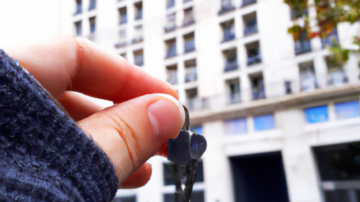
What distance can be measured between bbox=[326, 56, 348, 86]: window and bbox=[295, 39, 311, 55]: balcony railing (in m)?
0.16

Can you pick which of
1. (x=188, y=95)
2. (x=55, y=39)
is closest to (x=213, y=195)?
(x=188, y=95)

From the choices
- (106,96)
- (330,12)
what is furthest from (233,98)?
(106,96)

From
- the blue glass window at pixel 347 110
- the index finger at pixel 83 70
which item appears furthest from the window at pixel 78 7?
the index finger at pixel 83 70

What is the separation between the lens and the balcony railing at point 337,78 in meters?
1.61

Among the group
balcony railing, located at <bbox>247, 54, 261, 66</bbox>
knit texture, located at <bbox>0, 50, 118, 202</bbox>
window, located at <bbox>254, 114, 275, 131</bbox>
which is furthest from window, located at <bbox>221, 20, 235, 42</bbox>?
knit texture, located at <bbox>0, 50, 118, 202</bbox>

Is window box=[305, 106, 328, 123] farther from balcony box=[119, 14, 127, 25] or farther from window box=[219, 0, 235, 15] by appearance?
balcony box=[119, 14, 127, 25]

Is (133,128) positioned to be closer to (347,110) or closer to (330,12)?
(330,12)

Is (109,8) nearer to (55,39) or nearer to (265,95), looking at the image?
(265,95)

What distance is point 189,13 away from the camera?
2252 mm

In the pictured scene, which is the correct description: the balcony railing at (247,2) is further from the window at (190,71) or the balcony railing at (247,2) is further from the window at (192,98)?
the window at (192,98)

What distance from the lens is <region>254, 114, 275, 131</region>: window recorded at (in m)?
1.95

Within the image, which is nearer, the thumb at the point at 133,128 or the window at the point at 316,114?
the thumb at the point at 133,128

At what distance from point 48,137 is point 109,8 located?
7.76 feet

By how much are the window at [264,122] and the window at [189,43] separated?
808mm
